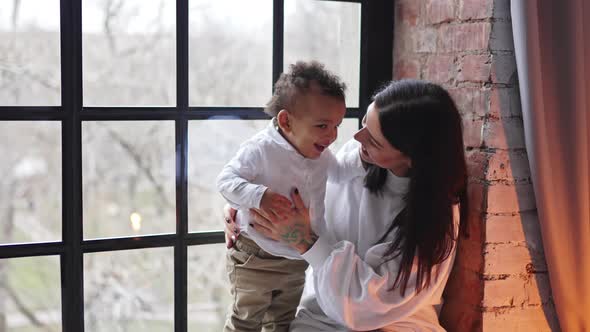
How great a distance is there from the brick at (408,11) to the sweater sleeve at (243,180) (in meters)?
0.65

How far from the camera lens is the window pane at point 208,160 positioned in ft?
6.65

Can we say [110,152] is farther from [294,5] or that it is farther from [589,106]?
[589,106]

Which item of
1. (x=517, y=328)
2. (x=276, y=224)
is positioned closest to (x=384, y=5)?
(x=276, y=224)

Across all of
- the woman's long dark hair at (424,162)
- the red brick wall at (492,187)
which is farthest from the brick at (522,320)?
the woman's long dark hair at (424,162)

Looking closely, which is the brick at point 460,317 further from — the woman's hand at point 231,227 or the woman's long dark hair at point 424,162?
the woman's hand at point 231,227

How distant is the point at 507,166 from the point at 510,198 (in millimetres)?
83

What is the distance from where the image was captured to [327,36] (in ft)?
7.08

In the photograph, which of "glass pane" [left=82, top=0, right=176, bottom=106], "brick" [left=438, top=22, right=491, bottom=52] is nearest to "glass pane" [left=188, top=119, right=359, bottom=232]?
"glass pane" [left=82, top=0, right=176, bottom=106]

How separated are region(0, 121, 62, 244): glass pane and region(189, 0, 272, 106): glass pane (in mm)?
405

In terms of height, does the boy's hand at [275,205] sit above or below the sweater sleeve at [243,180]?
below

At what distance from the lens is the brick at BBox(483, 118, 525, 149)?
1.80 metres

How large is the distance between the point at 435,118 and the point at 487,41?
26 centimetres

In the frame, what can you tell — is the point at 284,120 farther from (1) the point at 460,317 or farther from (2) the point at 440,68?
(1) the point at 460,317

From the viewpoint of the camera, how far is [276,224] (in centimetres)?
174
